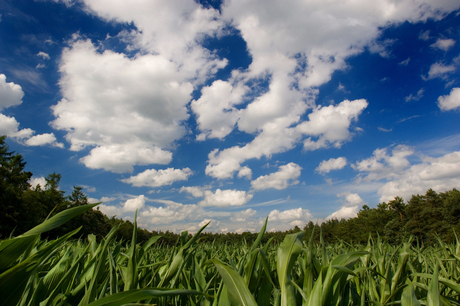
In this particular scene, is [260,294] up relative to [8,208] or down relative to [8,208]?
down

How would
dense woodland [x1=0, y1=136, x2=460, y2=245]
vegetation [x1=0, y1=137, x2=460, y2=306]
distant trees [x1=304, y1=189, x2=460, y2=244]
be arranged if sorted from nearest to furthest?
vegetation [x1=0, y1=137, x2=460, y2=306], dense woodland [x1=0, y1=136, x2=460, y2=245], distant trees [x1=304, y1=189, x2=460, y2=244]

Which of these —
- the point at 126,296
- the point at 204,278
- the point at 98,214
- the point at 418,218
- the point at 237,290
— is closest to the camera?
the point at 126,296

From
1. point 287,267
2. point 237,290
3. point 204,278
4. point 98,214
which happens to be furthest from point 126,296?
point 98,214

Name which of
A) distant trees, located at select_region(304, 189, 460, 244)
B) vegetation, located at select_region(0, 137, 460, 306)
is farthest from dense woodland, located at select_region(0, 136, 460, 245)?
vegetation, located at select_region(0, 137, 460, 306)

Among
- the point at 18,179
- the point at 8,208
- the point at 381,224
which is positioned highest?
the point at 18,179

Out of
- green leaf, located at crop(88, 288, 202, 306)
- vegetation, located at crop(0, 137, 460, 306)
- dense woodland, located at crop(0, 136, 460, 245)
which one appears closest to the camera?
green leaf, located at crop(88, 288, 202, 306)

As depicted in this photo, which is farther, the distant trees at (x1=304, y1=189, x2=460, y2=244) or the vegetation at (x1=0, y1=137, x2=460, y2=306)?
the distant trees at (x1=304, y1=189, x2=460, y2=244)

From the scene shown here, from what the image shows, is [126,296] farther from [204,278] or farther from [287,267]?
[204,278]

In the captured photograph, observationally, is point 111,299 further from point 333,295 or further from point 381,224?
point 381,224

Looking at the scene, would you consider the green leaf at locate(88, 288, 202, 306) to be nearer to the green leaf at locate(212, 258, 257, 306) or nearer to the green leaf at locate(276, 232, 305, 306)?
the green leaf at locate(212, 258, 257, 306)

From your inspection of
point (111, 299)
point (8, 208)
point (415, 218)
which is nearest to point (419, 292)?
point (111, 299)

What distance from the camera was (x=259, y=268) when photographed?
4.24ft

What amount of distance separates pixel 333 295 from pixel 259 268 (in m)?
0.44

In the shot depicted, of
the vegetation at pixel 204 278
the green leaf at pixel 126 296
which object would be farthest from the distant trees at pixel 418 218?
the green leaf at pixel 126 296
